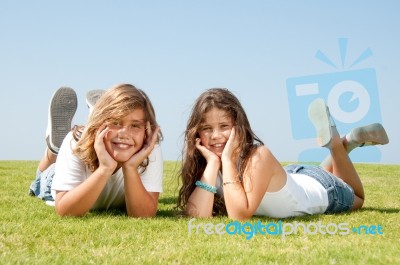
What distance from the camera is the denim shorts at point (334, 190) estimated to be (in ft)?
21.6

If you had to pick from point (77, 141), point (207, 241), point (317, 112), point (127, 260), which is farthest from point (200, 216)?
point (317, 112)

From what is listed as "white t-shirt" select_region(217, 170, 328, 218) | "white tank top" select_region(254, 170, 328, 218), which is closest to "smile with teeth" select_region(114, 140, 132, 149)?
"white t-shirt" select_region(217, 170, 328, 218)

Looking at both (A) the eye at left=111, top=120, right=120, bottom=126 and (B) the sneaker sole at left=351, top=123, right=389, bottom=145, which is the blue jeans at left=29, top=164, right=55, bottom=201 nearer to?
(A) the eye at left=111, top=120, right=120, bottom=126

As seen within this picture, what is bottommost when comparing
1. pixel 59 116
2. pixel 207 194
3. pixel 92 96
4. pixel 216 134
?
pixel 207 194

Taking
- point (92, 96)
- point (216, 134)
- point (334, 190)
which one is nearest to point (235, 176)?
point (216, 134)

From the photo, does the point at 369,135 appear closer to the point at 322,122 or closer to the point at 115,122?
the point at 322,122

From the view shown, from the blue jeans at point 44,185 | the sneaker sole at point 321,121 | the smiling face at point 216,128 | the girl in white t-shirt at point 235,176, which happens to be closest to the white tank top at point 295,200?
the girl in white t-shirt at point 235,176

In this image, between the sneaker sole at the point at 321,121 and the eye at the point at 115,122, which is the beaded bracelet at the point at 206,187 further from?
the sneaker sole at the point at 321,121

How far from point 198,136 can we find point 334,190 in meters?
1.99

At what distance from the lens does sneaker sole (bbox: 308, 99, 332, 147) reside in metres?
7.22

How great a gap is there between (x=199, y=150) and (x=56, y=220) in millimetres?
1834

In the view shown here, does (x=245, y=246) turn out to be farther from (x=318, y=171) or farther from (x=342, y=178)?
(x=342, y=178)

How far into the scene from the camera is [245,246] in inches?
167

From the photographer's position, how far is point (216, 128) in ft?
19.2
